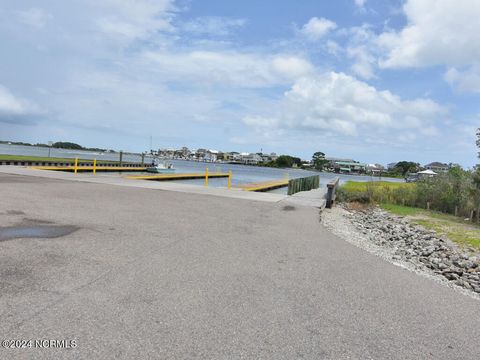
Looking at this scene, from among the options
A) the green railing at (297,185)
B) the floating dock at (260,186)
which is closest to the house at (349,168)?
the floating dock at (260,186)

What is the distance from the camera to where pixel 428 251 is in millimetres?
12305

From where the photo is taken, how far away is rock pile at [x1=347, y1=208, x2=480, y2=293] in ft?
29.9

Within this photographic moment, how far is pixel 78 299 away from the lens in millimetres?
4508

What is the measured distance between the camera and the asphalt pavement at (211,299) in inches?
149

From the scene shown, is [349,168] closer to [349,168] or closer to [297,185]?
[349,168]

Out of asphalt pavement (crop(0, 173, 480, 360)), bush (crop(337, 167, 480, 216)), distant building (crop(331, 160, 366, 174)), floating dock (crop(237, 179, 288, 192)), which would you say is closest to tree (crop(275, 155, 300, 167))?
distant building (crop(331, 160, 366, 174))

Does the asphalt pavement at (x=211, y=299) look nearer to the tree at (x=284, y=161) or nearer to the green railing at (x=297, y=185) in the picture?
the green railing at (x=297, y=185)

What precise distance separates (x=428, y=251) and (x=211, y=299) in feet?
31.1

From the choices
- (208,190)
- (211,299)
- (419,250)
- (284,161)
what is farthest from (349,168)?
(211,299)

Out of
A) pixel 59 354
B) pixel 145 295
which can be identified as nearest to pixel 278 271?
pixel 145 295

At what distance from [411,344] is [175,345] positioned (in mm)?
2309

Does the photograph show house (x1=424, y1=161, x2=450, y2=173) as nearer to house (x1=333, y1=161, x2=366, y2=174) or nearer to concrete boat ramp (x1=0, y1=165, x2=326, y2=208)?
concrete boat ramp (x1=0, y1=165, x2=326, y2=208)

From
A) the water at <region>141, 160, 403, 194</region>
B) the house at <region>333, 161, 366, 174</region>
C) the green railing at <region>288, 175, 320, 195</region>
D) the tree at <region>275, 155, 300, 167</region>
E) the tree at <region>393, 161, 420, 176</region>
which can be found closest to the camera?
the green railing at <region>288, 175, 320, 195</region>

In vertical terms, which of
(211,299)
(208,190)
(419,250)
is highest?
(208,190)
